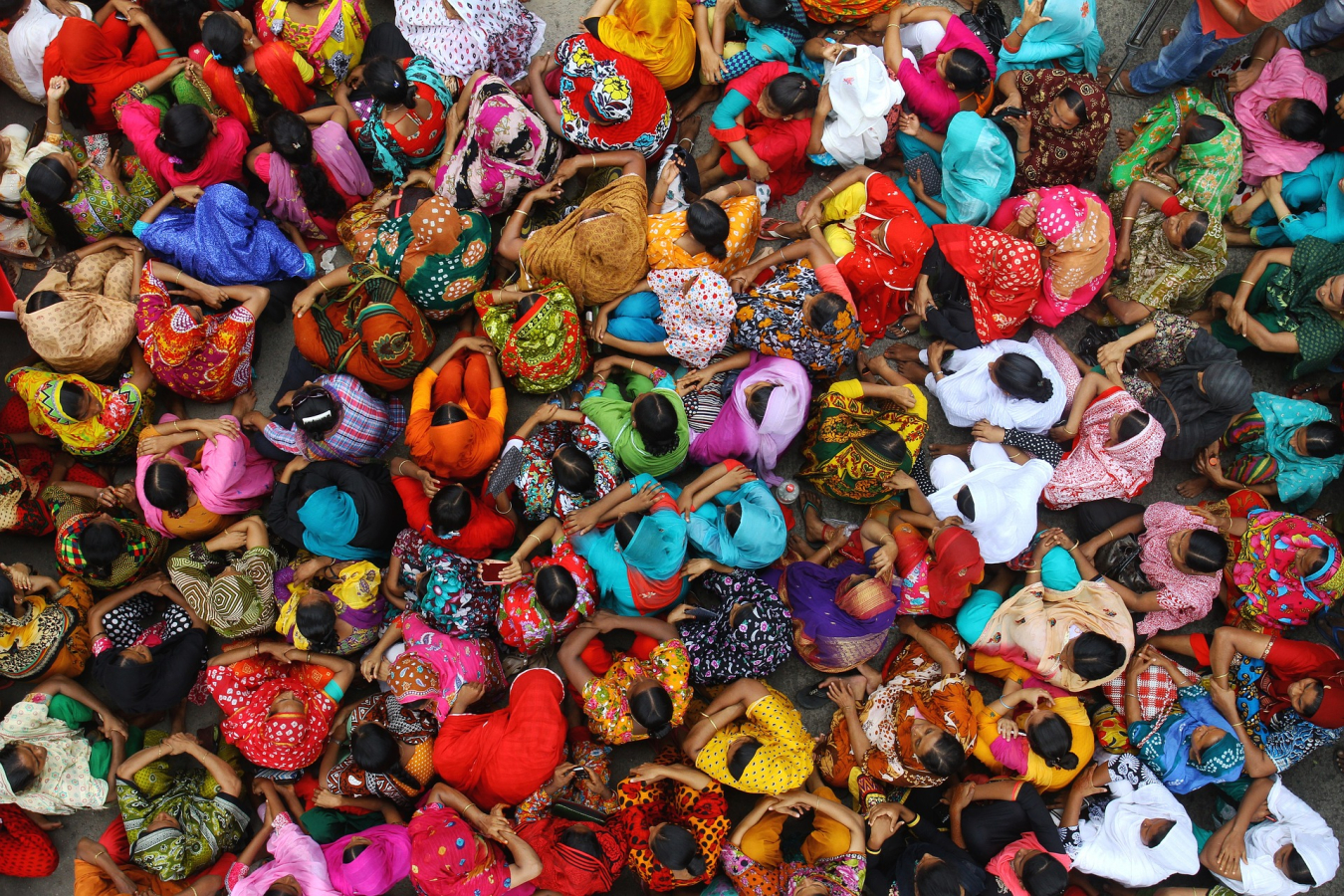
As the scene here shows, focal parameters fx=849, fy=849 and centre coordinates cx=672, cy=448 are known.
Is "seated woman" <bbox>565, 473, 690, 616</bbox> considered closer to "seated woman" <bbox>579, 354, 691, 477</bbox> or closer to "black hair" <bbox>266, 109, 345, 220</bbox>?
"seated woman" <bbox>579, 354, 691, 477</bbox>

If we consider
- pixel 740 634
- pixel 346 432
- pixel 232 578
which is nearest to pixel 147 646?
pixel 232 578

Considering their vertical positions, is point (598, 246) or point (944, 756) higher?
point (598, 246)

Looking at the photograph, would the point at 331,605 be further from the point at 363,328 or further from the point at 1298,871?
the point at 1298,871

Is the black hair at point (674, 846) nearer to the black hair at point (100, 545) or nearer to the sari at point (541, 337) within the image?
the sari at point (541, 337)

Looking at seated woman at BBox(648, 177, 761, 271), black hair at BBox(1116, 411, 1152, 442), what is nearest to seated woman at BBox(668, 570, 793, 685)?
seated woman at BBox(648, 177, 761, 271)

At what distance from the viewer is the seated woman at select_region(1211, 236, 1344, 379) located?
4.68 meters

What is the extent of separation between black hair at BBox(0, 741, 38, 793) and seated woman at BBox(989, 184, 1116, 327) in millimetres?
5625

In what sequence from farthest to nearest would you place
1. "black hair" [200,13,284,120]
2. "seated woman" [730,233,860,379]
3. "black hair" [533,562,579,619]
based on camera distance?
1. "black hair" [200,13,284,120]
2. "seated woman" [730,233,860,379]
3. "black hair" [533,562,579,619]

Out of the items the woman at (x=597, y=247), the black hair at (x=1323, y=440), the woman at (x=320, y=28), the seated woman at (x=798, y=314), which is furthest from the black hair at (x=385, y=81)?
the black hair at (x=1323, y=440)

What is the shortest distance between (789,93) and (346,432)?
3071mm

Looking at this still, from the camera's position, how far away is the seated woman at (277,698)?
14.3ft

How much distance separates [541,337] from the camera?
4.55 meters

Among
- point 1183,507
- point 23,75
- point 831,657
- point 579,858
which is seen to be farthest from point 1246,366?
point 23,75

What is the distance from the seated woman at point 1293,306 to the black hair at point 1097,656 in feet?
6.63
